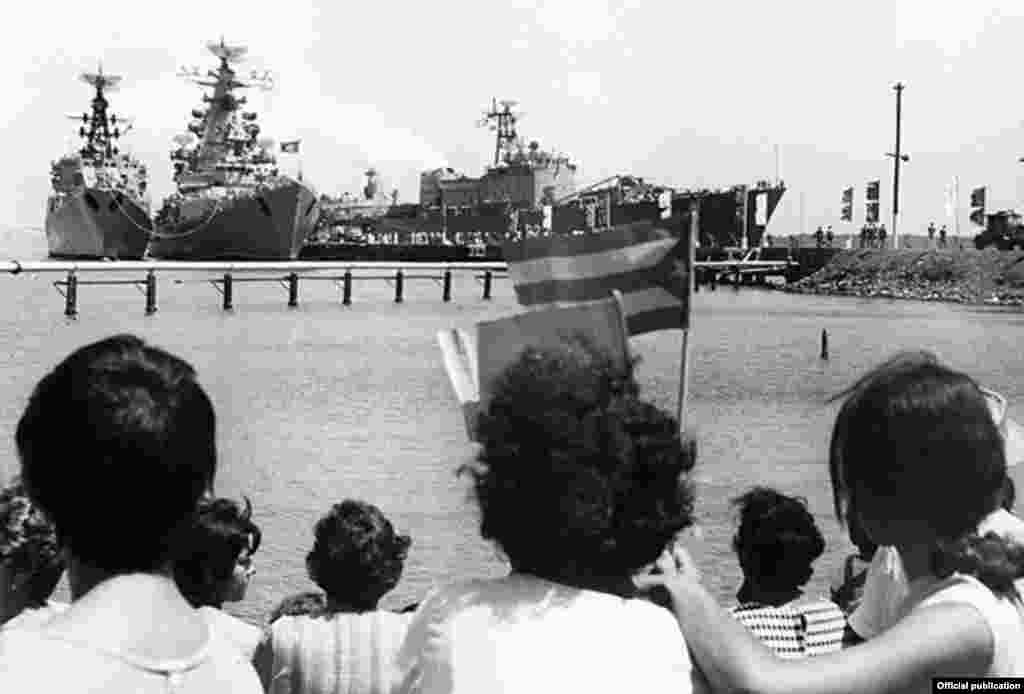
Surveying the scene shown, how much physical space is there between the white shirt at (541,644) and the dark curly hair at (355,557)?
1.70 metres

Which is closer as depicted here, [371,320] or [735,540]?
[735,540]

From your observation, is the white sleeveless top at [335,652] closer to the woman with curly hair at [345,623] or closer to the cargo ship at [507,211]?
the woman with curly hair at [345,623]

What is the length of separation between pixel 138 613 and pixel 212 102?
390ft

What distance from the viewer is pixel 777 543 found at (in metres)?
4.37

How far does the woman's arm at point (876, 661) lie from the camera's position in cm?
213

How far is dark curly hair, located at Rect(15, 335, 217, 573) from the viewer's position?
6.73ft

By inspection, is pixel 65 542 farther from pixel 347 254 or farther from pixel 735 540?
pixel 347 254

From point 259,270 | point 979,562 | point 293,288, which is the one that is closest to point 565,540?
point 979,562

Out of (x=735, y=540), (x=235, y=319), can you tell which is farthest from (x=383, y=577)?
(x=235, y=319)

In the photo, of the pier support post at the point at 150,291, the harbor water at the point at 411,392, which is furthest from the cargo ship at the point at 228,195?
the pier support post at the point at 150,291

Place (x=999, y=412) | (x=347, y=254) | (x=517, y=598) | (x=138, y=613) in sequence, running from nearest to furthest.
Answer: (x=138, y=613) < (x=517, y=598) < (x=999, y=412) < (x=347, y=254)

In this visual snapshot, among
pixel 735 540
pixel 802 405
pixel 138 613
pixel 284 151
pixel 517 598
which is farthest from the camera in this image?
pixel 284 151

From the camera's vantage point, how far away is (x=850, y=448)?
2430 mm

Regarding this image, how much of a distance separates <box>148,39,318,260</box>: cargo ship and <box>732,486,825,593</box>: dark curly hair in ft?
321
